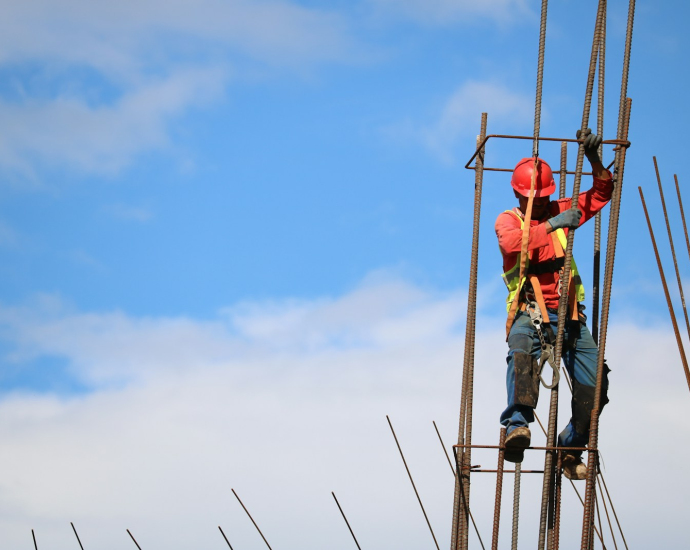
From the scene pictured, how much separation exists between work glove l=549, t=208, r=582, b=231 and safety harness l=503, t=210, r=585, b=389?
1.35 feet

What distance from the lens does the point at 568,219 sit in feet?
30.7

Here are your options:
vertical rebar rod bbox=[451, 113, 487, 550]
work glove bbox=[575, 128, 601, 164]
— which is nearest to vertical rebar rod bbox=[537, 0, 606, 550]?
work glove bbox=[575, 128, 601, 164]

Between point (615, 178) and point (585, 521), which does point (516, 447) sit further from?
point (615, 178)

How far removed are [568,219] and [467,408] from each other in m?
2.18

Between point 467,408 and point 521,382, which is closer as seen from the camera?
point 521,382

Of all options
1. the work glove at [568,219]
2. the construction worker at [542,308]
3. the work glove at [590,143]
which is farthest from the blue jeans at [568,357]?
the work glove at [590,143]

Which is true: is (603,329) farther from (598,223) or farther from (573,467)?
(598,223)

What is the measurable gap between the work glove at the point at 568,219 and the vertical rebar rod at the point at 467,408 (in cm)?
102

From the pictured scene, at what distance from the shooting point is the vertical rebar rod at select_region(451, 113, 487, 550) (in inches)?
397

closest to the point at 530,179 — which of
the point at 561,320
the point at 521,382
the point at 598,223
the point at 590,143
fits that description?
the point at 590,143

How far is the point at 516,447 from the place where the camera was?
9438mm

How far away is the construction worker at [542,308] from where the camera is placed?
31.3ft

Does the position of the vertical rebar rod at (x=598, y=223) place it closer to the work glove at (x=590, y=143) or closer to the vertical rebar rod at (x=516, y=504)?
the work glove at (x=590, y=143)

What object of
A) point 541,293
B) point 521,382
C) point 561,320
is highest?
point 541,293
